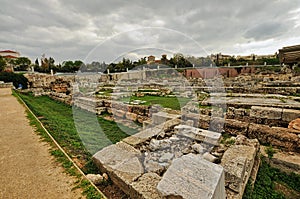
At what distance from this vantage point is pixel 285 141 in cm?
388

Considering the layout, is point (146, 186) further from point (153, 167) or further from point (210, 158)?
point (210, 158)

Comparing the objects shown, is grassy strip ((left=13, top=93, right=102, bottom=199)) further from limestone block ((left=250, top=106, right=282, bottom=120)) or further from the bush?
the bush

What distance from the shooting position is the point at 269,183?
9.83 ft

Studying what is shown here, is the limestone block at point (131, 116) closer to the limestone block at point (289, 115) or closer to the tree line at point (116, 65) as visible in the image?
the limestone block at point (289, 115)

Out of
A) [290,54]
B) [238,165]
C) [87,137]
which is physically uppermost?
[290,54]

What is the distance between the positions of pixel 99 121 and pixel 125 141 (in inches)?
137

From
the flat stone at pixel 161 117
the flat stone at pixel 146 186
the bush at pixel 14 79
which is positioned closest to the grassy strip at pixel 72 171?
the flat stone at pixel 146 186

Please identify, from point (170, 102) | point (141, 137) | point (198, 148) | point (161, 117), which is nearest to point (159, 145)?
point (141, 137)

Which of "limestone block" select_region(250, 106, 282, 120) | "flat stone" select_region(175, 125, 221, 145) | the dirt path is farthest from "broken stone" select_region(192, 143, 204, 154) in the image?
"limestone block" select_region(250, 106, 282, 120)

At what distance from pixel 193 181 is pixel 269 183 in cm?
223

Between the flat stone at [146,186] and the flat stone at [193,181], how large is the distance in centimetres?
36

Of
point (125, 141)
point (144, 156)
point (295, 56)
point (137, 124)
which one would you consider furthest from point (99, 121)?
point (295, 56)

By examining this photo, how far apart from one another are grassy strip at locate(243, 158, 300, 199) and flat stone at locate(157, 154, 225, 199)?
4.22 feet

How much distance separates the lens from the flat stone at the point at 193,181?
5.63ft
